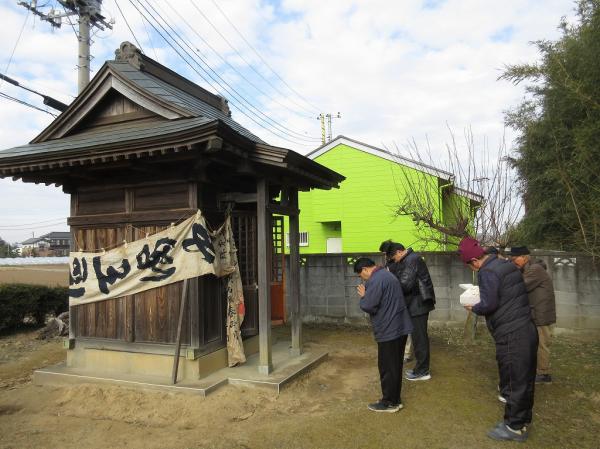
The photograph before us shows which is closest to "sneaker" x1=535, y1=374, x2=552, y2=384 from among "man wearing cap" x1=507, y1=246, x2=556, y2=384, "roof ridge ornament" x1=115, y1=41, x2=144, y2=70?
"man wearing cap" x1=507, y1=246, x2=556, y2=384

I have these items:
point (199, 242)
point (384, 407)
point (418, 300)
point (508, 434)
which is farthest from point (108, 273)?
point (508, 434)

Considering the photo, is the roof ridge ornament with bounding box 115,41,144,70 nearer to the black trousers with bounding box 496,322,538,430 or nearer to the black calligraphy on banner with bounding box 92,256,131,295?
the black calligraphy on banner with bounding box 92,256,131,295

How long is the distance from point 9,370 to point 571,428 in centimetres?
875

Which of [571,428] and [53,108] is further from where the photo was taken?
[53,108]

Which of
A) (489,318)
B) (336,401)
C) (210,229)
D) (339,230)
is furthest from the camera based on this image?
(339,230)

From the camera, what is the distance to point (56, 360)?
8.20 meters

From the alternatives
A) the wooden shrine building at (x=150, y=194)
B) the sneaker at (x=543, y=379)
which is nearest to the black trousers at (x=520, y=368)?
the sneaker at (x=543, y=379)

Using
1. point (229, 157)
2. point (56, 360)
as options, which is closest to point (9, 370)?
point (56, 360)

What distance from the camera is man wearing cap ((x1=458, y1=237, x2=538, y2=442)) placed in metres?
4.13

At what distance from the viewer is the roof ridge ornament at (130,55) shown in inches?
290

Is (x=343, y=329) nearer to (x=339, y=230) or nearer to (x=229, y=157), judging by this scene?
(x=229, y=157)

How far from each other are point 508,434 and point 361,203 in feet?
49.9

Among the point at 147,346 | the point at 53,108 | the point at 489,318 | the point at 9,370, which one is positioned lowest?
the point at 9,370

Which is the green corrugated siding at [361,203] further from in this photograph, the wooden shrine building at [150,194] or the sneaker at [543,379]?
the sneaker at [543,379]
